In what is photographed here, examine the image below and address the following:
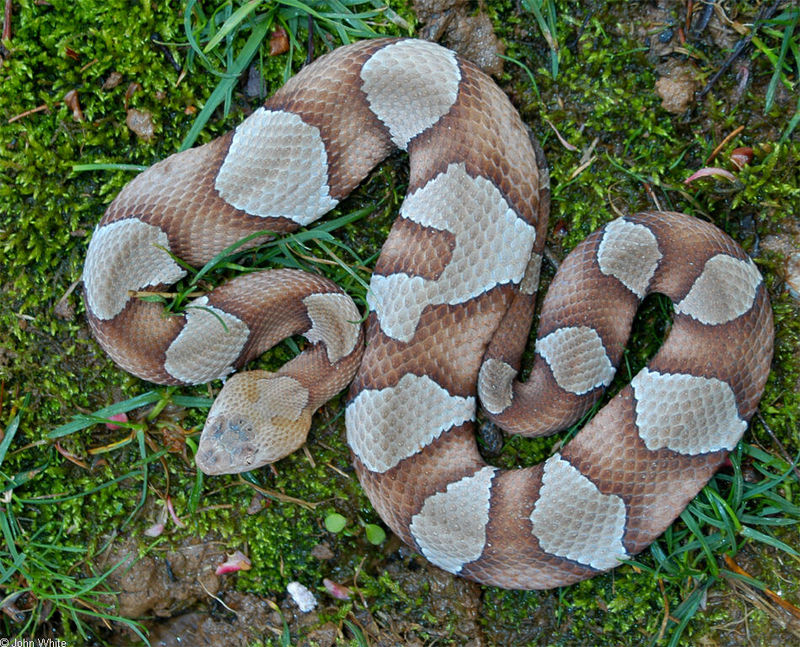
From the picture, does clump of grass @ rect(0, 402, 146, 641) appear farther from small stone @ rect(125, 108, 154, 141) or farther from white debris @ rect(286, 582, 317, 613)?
small stone @ rect(125, 108, 154, 141)

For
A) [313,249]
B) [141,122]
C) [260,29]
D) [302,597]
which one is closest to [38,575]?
[302,597]

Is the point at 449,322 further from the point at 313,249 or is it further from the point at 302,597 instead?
the point at 302,597

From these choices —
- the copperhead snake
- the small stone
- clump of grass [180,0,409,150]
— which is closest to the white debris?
the copperhead snake

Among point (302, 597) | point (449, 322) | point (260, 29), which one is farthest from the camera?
point (302, 597)

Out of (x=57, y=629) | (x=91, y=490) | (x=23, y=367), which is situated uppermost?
(x=23, y=367)

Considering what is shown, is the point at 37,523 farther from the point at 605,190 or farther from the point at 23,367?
the point at 605,190

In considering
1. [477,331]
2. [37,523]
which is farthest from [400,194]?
[37,523]
